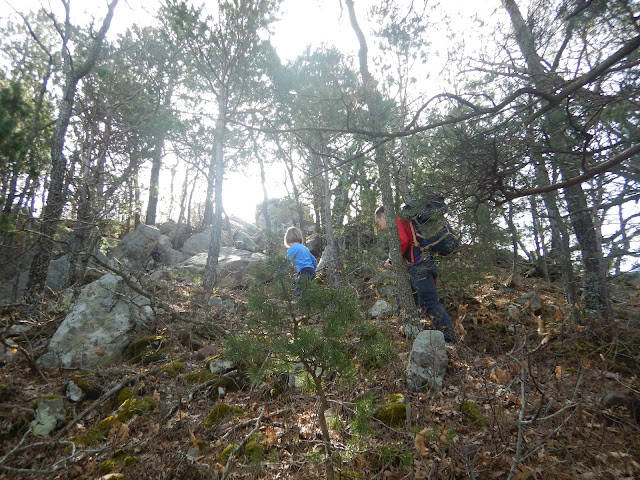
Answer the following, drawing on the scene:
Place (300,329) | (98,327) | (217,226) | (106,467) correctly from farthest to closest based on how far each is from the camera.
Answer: (217,226) < (98,327) < (106,467) < (300,329)

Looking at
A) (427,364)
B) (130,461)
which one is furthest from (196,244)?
(427,364)

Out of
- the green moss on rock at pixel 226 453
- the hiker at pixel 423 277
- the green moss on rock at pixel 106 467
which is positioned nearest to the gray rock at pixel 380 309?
the hiker at pixel 423 277

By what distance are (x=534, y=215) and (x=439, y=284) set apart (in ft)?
6.93

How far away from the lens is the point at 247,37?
8.96 meters

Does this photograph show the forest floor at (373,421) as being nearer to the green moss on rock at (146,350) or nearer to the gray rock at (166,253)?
the green moss on rock at (146,350)

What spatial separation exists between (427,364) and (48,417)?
15.2 feet

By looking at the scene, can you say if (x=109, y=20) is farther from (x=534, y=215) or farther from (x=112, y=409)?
(x=534, y=215)

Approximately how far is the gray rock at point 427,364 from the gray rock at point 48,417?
14.0 feet

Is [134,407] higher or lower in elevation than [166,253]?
lower

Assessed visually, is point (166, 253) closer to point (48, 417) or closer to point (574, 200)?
point (48, 417)

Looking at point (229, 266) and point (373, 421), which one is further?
point (229, 266)

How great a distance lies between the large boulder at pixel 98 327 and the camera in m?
5.17

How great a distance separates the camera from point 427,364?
3795 millimetres

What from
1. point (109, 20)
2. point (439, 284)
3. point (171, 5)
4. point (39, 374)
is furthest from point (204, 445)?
point (109, 20)
